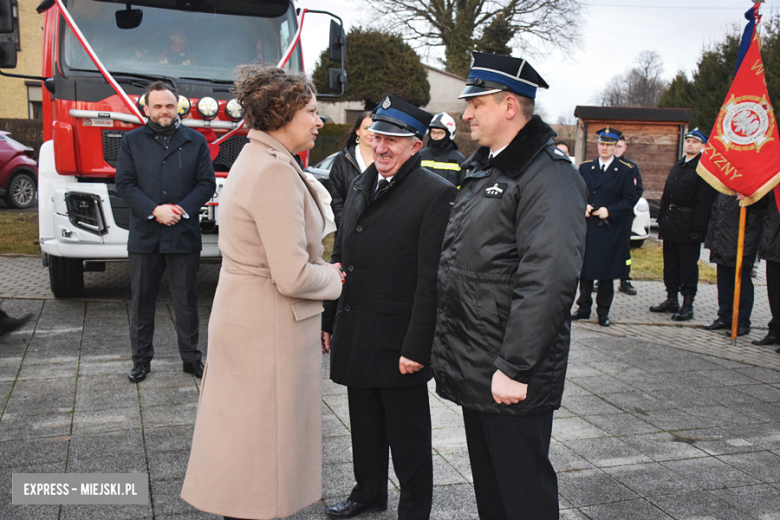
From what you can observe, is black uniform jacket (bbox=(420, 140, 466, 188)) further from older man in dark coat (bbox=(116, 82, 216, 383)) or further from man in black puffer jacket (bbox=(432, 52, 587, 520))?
man in black puffer jacket (bbox=(432, 52, 587, 520))

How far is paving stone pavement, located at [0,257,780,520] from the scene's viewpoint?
348 cm

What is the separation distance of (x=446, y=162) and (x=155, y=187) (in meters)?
2.63

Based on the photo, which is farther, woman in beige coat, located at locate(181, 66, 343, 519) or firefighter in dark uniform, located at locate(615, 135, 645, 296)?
firefighter in dark uniform, located at locate(615, 135, 645, 296)

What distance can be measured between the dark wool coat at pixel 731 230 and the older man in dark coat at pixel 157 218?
567cm

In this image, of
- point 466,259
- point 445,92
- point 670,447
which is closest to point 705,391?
point 670,447

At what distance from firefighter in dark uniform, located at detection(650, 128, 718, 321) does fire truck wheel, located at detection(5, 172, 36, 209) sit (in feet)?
45.3

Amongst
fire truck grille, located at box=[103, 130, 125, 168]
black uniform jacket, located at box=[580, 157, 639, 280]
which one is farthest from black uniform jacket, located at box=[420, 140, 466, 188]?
fire truck grille, located at box=[103, 130, 125, 168]

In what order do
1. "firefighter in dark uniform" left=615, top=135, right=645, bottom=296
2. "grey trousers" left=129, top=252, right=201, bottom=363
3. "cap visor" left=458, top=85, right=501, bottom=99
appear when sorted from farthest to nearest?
"firefighter in dark uniform" left=615, top=135, right=645, bottom=296
"grey trousers" left=129, top=252, right=201, bottom=363
"cap visor" left=458, top=85, right=501, bottom=99

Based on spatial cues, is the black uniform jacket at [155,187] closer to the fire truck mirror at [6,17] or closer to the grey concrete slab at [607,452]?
the fire truck mirror at [6,17]

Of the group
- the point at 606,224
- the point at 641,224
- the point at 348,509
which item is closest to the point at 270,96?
the point at 348,509

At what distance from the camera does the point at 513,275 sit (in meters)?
2.41

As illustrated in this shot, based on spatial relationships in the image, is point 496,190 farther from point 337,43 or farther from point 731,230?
point 731,230

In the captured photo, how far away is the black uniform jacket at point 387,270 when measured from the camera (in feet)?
9.95

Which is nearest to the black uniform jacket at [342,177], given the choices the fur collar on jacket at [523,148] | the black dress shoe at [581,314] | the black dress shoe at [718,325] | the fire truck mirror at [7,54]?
the fire truck mirror at [7,54]
